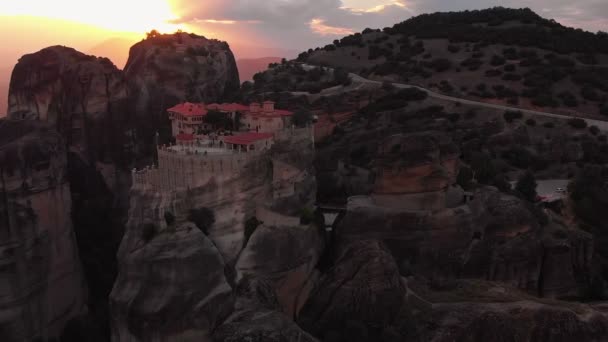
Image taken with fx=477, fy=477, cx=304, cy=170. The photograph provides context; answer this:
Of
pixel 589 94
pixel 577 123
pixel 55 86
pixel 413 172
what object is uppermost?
pixel 55 86

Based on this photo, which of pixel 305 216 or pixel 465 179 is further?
pixel 465 179

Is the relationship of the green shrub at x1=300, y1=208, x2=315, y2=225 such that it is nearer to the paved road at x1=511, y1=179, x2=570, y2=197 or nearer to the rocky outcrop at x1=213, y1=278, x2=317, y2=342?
the rocky outcrop at x1=213, y1=278, x2=317, y2=342

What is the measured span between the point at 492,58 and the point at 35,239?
51834 millimetres

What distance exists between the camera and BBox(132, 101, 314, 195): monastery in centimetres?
2278

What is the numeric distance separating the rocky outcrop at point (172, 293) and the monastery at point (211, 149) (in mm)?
3148

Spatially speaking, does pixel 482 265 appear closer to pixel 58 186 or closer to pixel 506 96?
pixel 58 186

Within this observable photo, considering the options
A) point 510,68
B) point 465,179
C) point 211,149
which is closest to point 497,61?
point 510,68

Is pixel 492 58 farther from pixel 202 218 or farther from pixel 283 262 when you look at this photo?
pixel 202 218

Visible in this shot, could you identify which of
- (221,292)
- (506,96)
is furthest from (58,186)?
(506,96)

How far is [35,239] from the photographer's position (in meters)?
24.6

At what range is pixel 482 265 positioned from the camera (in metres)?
24.2

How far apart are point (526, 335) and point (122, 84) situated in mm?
35347

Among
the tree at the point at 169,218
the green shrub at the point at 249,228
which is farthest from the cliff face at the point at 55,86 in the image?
the green shrub at the point at 249,228

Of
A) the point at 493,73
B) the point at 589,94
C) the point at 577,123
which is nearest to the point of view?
the point at 577,123
